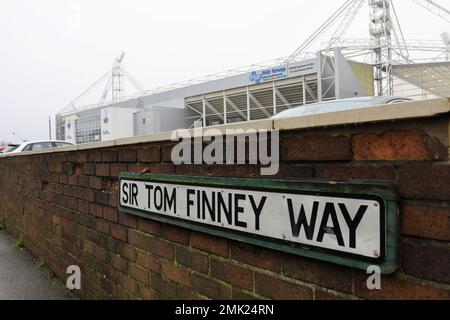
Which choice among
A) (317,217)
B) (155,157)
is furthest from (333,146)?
(155,157)

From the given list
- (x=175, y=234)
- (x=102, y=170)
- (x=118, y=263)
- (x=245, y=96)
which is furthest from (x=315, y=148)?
(x=245, y=96)

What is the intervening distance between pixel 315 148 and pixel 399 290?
52 centimetres

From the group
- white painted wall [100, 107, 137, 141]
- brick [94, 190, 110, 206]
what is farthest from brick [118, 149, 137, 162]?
white painted wall [100, 107, 137, 141]

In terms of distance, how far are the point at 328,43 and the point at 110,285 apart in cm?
3004

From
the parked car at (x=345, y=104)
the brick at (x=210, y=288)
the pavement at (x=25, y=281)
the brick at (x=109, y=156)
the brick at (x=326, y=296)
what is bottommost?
the pavement at (x=25, y=281)

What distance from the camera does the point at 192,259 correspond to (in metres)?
1.82

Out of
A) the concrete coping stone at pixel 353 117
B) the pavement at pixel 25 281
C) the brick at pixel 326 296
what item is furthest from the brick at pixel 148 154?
the pavement at pixel 25 281

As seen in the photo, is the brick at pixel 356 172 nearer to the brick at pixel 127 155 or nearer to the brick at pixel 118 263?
the brick at pixel 127 155

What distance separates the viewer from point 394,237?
40.9 inches

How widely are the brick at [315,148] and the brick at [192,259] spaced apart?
692mm

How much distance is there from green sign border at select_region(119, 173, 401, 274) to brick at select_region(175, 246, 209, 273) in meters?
0.15

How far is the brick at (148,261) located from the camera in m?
2.08

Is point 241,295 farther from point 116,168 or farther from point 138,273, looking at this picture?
point 116,168
